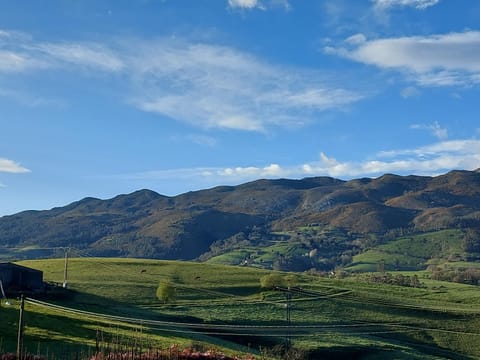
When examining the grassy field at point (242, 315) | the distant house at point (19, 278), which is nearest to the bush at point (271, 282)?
the grassy field at point (242, 315)

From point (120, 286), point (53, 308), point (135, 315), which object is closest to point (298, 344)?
point (135, 315)

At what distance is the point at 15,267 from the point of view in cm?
10181

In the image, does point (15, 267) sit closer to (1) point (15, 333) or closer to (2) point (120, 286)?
(2) point (120, 286)

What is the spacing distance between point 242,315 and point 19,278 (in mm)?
37541

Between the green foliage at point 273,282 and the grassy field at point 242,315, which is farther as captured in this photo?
the green foliage at point 273,282

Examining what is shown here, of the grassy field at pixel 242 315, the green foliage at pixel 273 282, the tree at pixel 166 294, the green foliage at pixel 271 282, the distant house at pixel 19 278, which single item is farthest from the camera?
the green foliage at pixel 273 282

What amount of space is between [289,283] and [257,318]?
3426 cm

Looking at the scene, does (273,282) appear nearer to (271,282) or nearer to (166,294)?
(271,282)

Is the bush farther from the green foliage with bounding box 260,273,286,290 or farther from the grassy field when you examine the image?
the grassy field

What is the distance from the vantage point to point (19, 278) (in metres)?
101

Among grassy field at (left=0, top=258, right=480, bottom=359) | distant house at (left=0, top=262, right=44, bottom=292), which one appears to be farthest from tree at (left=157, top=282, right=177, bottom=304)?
distant house at (left=0, top=262, right=44, bottom=292)

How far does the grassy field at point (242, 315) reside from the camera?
2699 inches

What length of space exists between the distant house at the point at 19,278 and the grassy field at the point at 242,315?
6.04 m

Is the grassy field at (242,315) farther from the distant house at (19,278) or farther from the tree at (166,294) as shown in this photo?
the distant house at (19,278)
